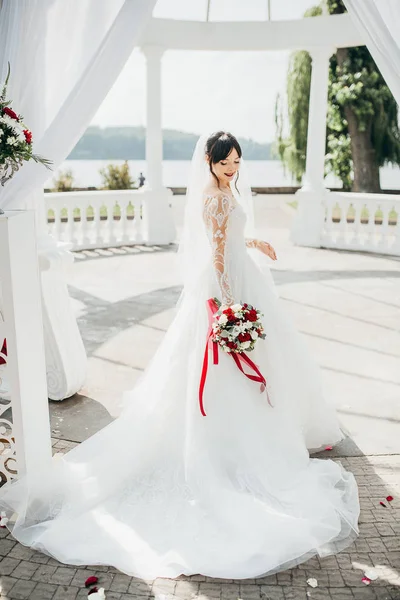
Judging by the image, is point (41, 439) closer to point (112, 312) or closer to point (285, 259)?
point (112, 312)

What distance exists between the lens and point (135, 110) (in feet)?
116

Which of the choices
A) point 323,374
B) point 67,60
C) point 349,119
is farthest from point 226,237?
point 349,119

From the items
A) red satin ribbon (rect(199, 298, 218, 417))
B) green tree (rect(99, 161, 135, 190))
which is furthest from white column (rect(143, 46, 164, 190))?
red satin ribbon (rect(199, 298, 218, 417))

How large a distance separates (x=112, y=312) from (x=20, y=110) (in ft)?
9.82

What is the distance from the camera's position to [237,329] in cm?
277

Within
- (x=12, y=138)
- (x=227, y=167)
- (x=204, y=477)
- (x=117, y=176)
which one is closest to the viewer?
(x=12, y=138)

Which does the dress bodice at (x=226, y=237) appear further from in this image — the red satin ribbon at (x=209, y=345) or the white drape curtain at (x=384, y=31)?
the white drape curtain at (x=384, y=31)

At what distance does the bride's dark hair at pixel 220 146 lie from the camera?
2.92 m

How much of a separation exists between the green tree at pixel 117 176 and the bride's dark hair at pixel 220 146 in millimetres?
10929

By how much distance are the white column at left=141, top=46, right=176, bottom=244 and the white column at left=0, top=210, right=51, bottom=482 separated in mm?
6648

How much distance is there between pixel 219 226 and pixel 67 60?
132 centimetres

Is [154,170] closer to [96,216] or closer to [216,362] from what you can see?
[96,216]

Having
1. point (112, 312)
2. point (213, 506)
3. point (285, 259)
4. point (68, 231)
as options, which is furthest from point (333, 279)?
point (213, 506)

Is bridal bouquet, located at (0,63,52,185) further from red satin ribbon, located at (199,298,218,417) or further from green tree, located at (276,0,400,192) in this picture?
green tree, located at (276,0,400,192)
